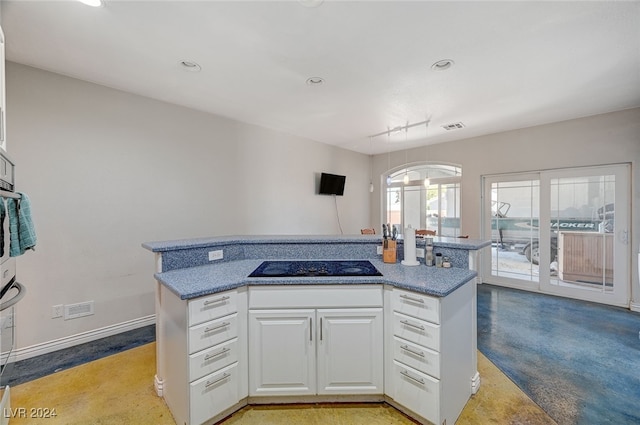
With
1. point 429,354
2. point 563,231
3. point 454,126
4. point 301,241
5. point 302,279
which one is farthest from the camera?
point 454,126

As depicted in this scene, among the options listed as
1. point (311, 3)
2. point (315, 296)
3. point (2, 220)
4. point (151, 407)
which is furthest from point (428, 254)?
point (2, 220)

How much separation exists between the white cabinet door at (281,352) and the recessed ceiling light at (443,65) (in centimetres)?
249

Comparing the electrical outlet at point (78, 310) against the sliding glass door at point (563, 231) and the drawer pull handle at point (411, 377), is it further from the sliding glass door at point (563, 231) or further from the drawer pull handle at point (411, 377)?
the sliding glass door at point (563, 231)

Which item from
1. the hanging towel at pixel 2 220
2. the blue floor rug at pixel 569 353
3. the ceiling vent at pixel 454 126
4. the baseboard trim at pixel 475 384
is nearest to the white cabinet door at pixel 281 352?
the baseboard trim at pixel 475 384

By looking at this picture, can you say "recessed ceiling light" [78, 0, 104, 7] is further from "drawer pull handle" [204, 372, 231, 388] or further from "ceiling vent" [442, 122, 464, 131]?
"ceiling vent" [442, 122, 464, 131]

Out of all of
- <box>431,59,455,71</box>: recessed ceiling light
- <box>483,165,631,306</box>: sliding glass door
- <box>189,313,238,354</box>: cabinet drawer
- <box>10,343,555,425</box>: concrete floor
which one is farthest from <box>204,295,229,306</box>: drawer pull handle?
<box>483,165,631,306</box>: sliding glass door

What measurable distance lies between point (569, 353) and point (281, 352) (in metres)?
2.83

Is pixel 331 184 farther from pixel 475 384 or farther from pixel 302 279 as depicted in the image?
pixel 475 384

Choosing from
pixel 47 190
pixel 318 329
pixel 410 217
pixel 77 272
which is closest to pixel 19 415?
pixel 77 272

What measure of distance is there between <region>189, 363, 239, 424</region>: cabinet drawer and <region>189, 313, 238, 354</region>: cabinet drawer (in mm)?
204

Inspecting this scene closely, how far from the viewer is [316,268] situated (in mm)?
2127

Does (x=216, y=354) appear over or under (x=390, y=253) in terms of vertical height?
under

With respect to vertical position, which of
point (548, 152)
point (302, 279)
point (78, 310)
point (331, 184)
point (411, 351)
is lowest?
point (78, 310)

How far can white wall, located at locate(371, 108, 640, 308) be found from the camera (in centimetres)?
366
